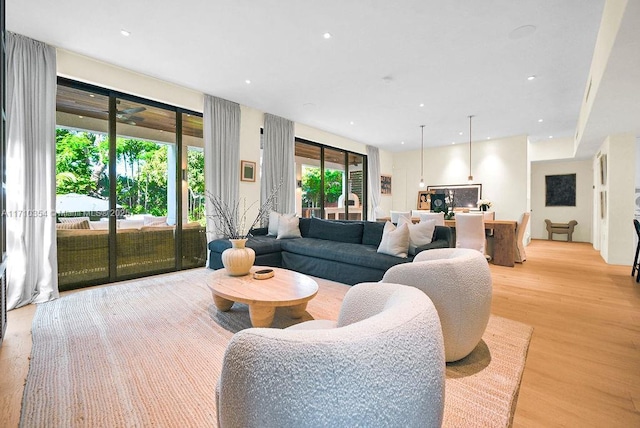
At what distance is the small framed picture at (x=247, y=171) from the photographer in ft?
Answer: 16.9

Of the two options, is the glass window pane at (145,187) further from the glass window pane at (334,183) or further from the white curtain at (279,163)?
the glass window pane at (334,183)

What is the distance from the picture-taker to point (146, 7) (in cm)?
255

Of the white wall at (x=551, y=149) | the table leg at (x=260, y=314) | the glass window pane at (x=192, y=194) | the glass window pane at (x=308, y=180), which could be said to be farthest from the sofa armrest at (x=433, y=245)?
the white wall at (x=551, y=149)

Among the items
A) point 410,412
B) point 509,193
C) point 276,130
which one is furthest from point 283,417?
point 509,193

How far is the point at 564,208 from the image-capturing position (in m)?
8.28

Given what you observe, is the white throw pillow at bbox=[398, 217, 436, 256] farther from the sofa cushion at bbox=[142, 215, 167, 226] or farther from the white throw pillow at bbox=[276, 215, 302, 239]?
the sofa cushion at bbox=[142, 215, 167, 226]

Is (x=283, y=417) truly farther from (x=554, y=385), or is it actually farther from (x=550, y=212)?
(x=550, y=212)

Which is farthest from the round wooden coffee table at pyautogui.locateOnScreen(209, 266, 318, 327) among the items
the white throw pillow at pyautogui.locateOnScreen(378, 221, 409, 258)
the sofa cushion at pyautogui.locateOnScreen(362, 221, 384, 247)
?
the sofa cushion at pyautogui.locateOnScreen(362, 221, 384, 247)

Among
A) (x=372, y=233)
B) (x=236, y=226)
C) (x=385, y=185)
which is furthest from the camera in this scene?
(x=385, y=185)

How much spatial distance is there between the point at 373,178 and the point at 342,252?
4939 mm

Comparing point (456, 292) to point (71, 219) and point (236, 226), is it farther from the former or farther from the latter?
point (71, 219)

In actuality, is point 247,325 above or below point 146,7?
below

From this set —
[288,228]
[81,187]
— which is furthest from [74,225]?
[288,228]

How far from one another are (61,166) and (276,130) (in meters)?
3.37
